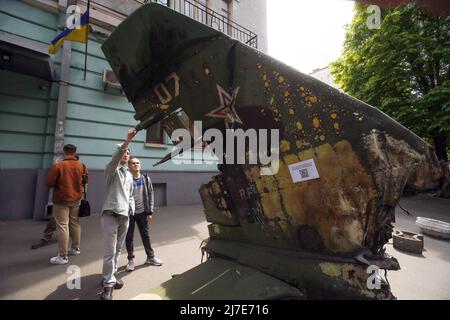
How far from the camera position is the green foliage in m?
9.07

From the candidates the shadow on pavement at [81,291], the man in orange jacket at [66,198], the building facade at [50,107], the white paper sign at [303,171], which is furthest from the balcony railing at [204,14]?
the white paper sign at [303,171]

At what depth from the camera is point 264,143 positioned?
133cm

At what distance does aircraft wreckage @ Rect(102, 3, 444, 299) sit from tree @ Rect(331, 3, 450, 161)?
1031 cm

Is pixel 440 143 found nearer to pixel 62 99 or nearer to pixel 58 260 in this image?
pixel 58 260

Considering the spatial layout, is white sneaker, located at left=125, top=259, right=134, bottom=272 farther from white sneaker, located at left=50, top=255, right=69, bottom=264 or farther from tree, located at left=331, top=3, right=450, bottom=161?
tree, located at left=331, top=3, right=450, bottom=161

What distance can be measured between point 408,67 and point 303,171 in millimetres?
12041

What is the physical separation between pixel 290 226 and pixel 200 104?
0.89m

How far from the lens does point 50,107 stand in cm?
584

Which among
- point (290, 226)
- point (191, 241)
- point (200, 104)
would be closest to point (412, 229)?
point (191, 241)

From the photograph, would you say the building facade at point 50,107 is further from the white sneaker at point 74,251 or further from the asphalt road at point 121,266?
the white sneaker at point 74,251

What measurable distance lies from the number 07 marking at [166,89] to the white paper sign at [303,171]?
34.9 inches

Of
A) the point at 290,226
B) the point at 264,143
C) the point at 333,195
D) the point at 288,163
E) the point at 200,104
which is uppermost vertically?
the point at 200,104

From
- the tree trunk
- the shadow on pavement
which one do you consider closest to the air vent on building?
the shadow on pavement

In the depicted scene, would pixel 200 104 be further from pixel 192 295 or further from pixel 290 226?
pixel 192 295
